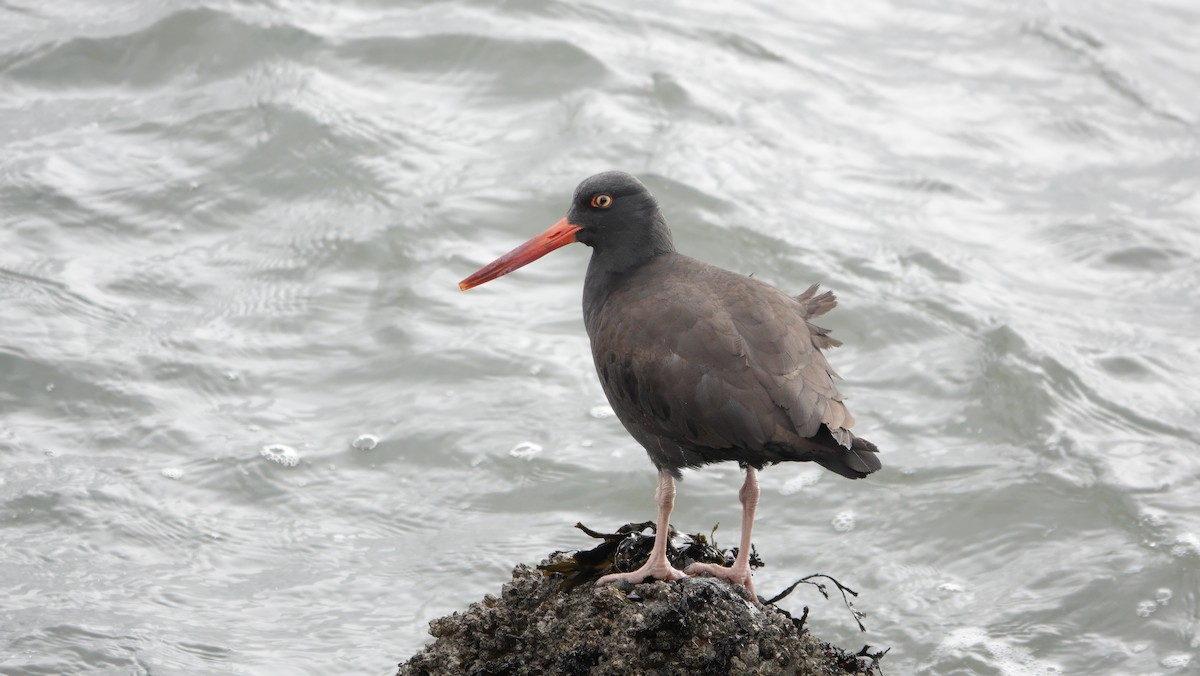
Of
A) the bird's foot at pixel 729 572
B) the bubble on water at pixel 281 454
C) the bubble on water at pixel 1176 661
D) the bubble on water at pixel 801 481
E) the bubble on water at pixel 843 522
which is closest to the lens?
the bird's foot at pixel 729 572

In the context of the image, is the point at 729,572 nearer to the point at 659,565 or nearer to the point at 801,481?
the point at 659,565

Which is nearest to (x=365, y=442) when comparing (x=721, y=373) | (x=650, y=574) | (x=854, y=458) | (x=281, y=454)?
(x=281, y=454)

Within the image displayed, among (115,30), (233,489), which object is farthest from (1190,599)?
(115,30)

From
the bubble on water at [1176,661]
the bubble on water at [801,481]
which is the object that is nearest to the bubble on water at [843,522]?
the bubble on water at [801,481]

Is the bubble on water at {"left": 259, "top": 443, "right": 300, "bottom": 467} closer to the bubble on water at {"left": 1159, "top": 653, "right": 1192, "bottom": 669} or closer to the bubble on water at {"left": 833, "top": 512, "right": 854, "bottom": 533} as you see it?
the bubble on water at {"left": 833, "top": 512, "right": 854, "bottom": 533}

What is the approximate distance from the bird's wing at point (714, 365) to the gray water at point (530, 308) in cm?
204

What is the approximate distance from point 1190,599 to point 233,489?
5.28 m

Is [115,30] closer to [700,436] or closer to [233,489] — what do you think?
[233,489]

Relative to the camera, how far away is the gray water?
6934mm

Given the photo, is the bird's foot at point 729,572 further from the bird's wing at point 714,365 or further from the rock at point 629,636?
the bird's wing at point 714,365

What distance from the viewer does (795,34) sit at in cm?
1346

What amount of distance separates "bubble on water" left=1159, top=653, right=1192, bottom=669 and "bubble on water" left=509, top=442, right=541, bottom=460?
3.59 m

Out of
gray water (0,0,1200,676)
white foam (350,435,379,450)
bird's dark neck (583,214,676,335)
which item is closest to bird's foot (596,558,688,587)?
bird's dark neck (583,214,676,335)

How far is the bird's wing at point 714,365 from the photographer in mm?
4773
